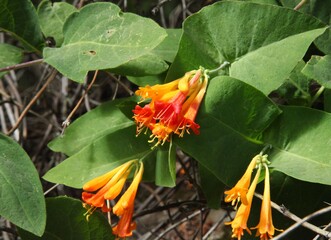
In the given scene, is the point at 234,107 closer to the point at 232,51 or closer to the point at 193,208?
the point at 232,51

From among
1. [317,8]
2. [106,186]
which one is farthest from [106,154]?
[317,8]

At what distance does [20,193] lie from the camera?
0.84 metres

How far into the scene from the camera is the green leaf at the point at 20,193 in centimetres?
82

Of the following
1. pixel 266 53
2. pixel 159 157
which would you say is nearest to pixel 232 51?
pixel 266 53

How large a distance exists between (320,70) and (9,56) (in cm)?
52

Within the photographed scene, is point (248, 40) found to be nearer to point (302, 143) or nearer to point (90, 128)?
point (302, 143)

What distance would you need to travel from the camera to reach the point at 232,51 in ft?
2.91

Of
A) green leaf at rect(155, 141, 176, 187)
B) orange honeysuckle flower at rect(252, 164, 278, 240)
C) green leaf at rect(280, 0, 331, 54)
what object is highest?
green leaf at rect(280, 0, 331, 54)

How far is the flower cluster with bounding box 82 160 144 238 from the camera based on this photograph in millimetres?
852

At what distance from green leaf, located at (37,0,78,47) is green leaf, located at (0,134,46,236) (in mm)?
255

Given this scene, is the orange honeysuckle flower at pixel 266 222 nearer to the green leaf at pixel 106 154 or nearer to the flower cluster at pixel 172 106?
the flower cluster at pixel 172 106

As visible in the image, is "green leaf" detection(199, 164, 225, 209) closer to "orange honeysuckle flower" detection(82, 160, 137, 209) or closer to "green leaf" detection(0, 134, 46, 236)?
"orange honeysuckle flower" detection(82, 160, 137, 209)

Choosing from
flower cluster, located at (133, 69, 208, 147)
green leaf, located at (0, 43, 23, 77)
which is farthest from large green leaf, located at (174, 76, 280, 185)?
green leaf, located at (0, 43, 23, 77)

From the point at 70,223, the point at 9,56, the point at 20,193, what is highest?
the point at 9,56
